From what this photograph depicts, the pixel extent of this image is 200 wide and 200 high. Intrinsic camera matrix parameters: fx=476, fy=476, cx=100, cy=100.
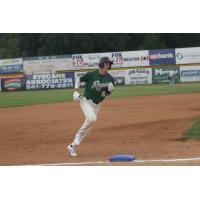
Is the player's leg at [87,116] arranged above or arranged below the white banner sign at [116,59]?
below

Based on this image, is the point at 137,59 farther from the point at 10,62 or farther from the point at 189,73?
the point at 10,62

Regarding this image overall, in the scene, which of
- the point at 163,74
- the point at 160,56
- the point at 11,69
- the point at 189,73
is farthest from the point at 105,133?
the point at 163,74

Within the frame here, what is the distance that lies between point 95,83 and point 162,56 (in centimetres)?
1371

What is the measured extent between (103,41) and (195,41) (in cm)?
358

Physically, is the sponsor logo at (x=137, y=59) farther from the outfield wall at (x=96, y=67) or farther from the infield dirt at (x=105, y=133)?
the infield dirt at (x=105, y=133)

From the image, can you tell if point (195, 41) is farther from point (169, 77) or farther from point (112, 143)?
point (112, 143)

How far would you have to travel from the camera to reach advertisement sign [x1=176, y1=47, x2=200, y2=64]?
20834mm

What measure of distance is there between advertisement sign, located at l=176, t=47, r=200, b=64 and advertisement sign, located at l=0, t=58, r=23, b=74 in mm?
6726

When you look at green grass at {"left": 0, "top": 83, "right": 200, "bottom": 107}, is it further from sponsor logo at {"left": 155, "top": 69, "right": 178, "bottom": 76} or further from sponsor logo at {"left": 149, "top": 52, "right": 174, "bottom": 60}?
sponsor logo at {"left": 149, "top": 52, "right": 174, "bottom": 60}

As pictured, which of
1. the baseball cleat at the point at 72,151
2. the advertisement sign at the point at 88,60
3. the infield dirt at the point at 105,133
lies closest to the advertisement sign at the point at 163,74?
the infield dirt at the point at 105,133

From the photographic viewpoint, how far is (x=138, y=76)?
77.1 ft

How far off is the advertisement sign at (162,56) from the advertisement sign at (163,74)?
1.02ft

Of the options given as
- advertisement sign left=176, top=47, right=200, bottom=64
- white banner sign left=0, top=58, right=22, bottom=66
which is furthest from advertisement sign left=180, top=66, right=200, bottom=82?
white banner sign left=0, top=58, right=22, bottom=66

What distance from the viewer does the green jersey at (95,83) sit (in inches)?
347
